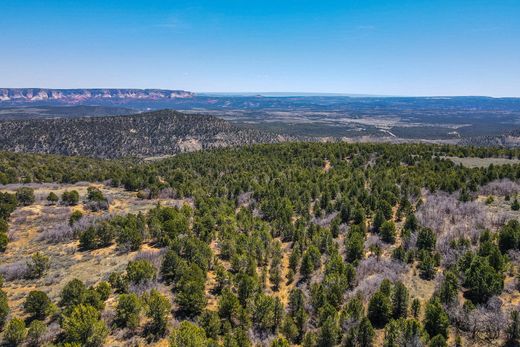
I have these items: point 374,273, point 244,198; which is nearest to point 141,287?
point 374,273

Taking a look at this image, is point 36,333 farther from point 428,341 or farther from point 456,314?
point 456,314

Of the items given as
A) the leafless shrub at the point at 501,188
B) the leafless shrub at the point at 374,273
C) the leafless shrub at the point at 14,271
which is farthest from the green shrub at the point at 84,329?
the leafless shrub at the point at 501,188

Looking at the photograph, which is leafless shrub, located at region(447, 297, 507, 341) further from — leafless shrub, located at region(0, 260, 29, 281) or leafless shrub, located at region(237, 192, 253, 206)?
leafless shrub, located at region(0, 260, 29, 281)

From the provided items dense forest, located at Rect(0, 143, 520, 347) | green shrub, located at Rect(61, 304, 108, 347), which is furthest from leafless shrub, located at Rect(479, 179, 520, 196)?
green shrub, located at Rect(61, 304, 108, 347)

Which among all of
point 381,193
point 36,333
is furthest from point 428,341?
point 381,193

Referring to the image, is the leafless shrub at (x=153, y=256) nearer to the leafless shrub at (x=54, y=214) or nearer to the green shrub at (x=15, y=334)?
the green shrub at (x=15, y=334)

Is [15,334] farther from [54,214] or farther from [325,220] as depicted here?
[325,220]
